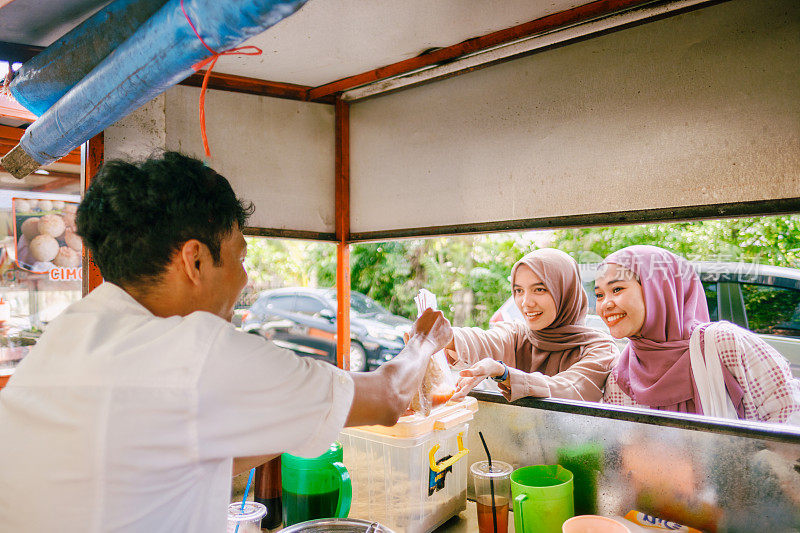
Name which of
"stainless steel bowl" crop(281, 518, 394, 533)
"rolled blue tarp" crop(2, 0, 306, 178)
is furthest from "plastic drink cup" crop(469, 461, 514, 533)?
"rolled blue tarp" crop(2, 0, 306, 178)

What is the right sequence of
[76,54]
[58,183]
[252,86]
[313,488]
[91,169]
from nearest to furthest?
[76,54], [313,488], [91,169], [252,86], [58,183]

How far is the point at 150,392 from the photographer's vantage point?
0.85 metres

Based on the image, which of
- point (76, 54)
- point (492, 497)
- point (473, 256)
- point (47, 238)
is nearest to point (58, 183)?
point (47, 238)

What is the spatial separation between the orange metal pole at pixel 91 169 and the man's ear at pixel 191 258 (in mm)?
1135

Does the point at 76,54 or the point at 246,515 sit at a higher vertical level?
the point at 76,54

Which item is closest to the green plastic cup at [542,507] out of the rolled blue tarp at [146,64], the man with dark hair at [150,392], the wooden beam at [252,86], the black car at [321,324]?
the man with dark hair at [150,392]

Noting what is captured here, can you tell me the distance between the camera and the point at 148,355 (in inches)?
34.5

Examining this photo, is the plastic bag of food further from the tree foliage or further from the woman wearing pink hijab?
the tree foliage

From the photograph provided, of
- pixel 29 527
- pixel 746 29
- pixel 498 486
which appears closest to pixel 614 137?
pixel 746 29

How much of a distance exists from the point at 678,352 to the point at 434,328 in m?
1.34

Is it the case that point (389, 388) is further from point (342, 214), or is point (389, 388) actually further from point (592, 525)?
point (342, 214)

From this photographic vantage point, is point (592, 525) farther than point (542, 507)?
No

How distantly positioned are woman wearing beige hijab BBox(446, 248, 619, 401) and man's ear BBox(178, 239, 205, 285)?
179 cm

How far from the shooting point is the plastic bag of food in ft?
5.74
